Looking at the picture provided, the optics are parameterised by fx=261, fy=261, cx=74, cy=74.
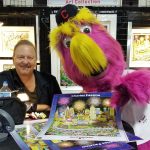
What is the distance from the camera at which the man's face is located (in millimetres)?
1450

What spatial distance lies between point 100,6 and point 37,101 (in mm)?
653

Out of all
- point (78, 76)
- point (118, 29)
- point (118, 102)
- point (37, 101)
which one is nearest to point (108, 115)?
point (118, 102)

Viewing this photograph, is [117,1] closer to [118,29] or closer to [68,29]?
[118,29]

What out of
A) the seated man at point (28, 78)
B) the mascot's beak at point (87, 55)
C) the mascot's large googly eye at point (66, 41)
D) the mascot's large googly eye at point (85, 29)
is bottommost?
the seated man at point (28, 78)

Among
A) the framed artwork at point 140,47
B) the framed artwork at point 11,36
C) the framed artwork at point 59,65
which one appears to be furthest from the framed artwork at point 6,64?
the framed artwork at point 140,47

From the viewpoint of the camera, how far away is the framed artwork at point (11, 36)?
1585mm

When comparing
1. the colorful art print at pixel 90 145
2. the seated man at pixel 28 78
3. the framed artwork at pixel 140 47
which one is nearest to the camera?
the colorful art print at pixel 90 145

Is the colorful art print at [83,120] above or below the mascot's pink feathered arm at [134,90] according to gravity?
below

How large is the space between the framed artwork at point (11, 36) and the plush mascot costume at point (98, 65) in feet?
2.69

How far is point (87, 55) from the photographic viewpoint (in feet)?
2.17

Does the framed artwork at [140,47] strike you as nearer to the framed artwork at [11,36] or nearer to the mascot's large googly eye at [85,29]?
the framed artwork at [11,36]

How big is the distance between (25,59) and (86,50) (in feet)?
2.80

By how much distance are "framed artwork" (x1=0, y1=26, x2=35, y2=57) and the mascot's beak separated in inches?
37.0

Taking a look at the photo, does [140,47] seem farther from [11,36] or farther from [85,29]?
[85,29]
